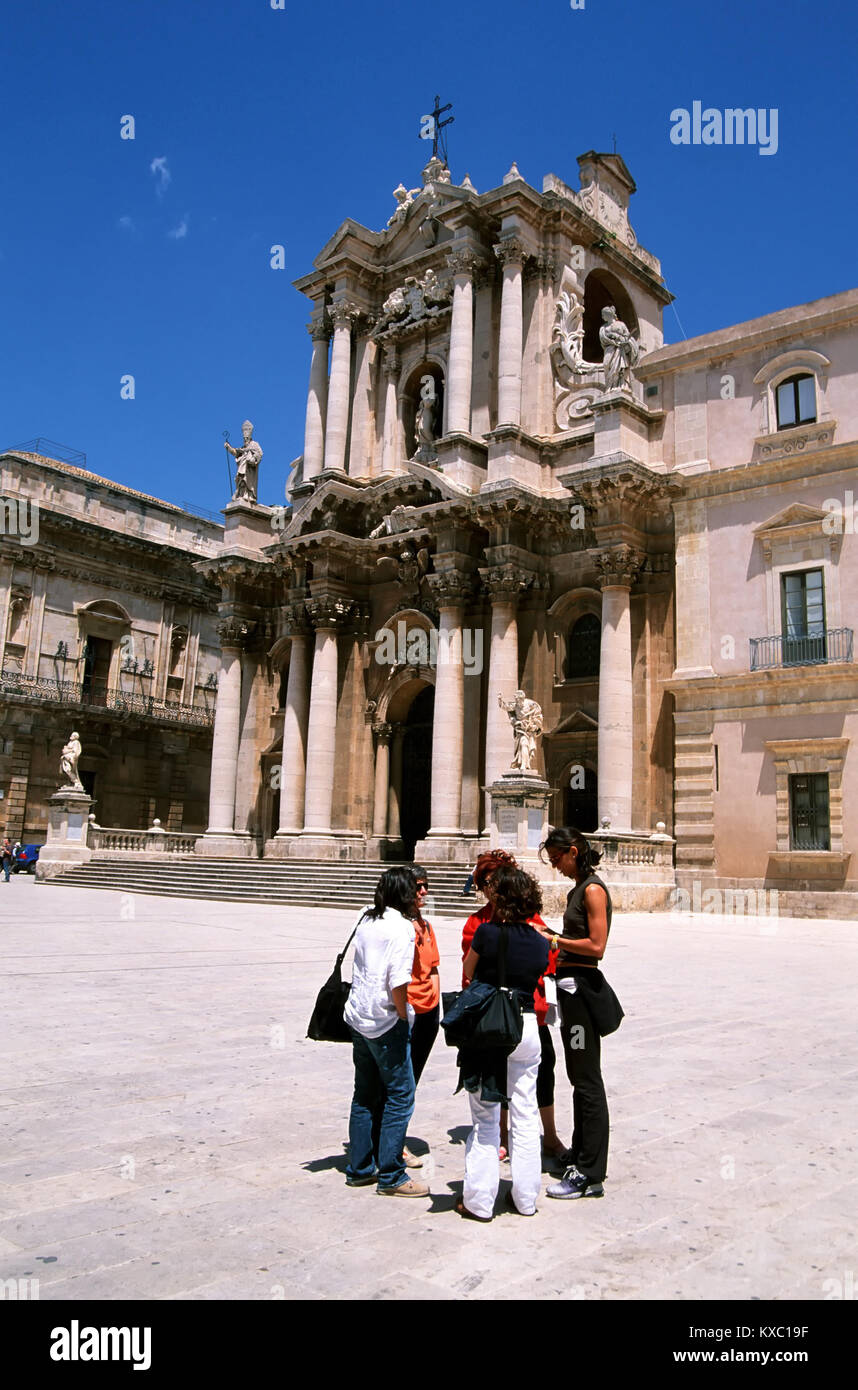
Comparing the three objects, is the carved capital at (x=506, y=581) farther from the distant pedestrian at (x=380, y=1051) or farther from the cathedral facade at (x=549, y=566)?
the distant pedestrian at (x=380, y=1051)

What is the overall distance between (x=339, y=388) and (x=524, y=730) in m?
15.7

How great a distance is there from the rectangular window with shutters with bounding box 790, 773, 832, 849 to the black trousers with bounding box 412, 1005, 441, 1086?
1995cm

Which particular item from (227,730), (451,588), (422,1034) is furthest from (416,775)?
(422,1034)

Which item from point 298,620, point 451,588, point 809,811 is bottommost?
point 809,811

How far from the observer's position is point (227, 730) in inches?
1398

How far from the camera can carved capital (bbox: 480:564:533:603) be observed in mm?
28109

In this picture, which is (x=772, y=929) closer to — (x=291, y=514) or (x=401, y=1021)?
(x=401, y=1021)

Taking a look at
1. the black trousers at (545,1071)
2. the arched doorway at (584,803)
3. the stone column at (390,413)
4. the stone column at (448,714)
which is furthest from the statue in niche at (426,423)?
the black trousers at (545,1071)

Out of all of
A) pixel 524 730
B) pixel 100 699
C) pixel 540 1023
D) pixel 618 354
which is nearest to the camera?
pixel 540 1023

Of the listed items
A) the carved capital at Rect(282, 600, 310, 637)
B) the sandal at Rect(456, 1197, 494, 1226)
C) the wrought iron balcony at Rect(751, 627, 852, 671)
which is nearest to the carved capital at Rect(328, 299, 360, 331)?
the carved capital at Rect(282, 600, 310, 637)

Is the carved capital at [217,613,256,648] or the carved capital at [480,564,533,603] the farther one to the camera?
the carved capital at [217,613,256,648]

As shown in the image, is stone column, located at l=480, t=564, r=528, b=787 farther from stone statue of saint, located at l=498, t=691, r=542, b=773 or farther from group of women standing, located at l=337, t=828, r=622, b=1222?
group of women standing, located at l=337, t=828, r=622, b=1222

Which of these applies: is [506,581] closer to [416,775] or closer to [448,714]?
[448,714]
